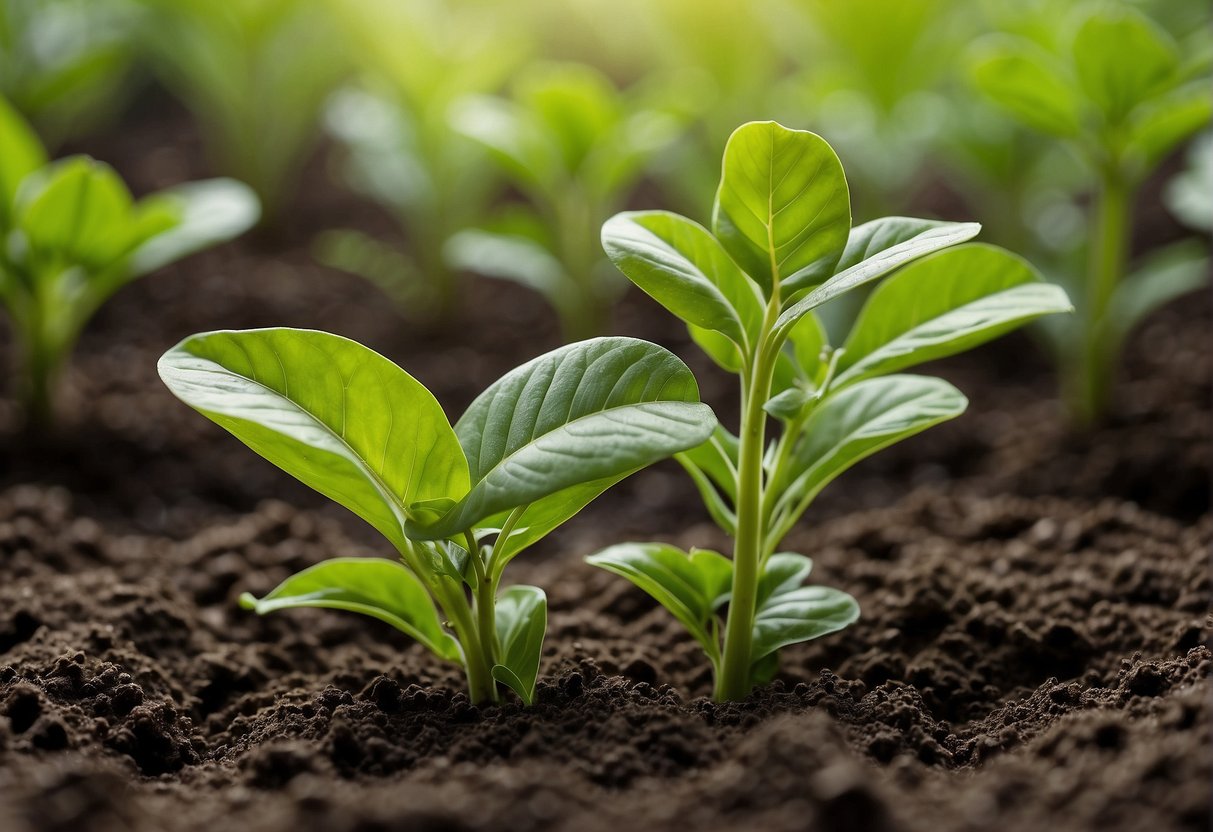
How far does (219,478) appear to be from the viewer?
7.12ft

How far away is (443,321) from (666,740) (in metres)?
1.85

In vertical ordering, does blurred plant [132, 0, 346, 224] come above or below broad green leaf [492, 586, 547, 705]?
above

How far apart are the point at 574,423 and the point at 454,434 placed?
0.43 ft

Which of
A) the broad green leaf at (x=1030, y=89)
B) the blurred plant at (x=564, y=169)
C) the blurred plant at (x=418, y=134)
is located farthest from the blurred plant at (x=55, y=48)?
the broad green leaf at (x=1030, y=89)

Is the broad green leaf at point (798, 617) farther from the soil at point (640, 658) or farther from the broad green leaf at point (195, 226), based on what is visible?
the broad green leaf at point (195, 226)

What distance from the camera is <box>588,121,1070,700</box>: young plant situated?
42.4 inches

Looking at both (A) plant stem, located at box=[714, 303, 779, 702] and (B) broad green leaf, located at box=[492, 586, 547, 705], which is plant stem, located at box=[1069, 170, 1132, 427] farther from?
(B) broad green leaf, located at box=[492, 586, 547, 705]

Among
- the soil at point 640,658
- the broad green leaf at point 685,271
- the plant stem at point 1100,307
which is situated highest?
the broad green leaf at point 685,271

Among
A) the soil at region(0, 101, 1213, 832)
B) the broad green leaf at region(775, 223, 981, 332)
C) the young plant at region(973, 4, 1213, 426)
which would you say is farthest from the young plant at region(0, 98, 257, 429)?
the young plant at region(973, 4, 1213, 426)

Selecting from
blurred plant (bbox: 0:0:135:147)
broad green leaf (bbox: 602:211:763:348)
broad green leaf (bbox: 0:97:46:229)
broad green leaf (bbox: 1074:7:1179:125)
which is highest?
blurred plant (bbox: 0:0:135:147)

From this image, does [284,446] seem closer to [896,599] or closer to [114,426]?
[896,599]

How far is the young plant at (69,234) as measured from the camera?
1.88 meters

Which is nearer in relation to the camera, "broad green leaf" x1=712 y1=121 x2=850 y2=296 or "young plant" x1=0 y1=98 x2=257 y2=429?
"broad green leaf" x1=712 y1=121 x2=850 y2=296

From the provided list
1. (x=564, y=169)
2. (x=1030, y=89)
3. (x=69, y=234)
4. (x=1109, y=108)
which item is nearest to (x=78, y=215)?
(x=69, y=234)
